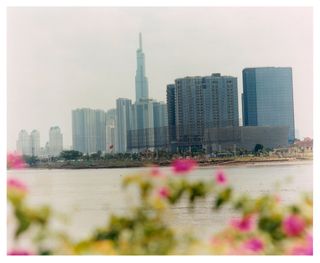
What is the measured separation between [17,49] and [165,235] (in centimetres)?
166

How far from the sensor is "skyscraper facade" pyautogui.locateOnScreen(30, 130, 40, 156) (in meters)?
3.60

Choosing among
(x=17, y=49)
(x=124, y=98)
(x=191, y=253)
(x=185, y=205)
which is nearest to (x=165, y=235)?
(x=191, y=253)

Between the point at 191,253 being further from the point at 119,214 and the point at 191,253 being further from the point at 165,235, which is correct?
the point at 119,214

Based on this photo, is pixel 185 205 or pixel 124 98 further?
pixel 124 98

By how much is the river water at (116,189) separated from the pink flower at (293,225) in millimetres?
256

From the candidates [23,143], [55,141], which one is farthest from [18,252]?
[55,141]

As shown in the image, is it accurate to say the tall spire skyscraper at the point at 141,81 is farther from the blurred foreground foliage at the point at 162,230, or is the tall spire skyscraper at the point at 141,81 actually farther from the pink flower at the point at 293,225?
the pink flower at the point at 293,225

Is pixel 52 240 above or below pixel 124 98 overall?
below

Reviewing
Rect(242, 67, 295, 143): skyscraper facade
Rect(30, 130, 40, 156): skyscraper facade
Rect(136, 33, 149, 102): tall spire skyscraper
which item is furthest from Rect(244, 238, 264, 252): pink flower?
Rect(30, 130, 40, 156): skyscraper facade

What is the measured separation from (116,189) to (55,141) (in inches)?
27.5

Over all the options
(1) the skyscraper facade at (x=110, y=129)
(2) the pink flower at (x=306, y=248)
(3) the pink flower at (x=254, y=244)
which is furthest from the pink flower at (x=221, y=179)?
(1) the skyscraper facade at (x=110, y=129)

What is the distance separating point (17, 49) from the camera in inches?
131
